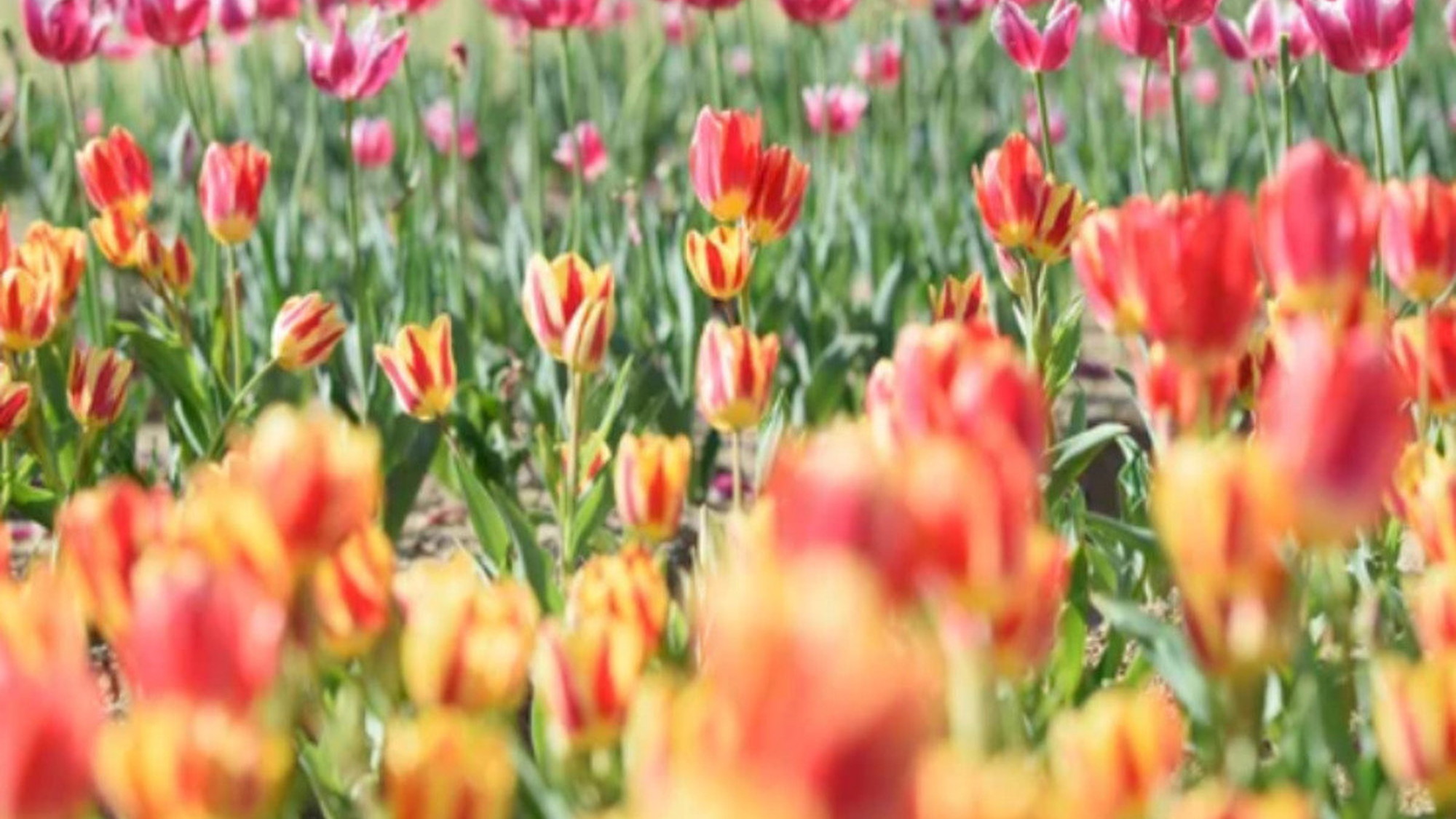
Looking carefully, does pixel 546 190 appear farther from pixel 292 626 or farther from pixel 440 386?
pixel 292 626

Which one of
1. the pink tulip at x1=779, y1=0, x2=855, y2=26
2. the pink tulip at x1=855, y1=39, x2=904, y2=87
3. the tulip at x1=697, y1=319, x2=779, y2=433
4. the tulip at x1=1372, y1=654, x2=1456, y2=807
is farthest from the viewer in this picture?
the pink tulip at x1=855, y1=39, x2=904, y2=87

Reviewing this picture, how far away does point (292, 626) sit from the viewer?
1163 mm

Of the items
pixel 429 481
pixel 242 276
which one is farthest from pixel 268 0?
pixel 429 481

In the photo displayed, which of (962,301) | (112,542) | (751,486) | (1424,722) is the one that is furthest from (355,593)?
(751,486)

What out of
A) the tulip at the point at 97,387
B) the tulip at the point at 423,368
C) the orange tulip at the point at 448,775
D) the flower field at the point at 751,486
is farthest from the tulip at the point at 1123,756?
the tulip at the point at 97,387

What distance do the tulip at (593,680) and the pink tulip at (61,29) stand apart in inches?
78.6

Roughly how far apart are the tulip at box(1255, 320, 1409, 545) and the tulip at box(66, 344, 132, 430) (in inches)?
67.4

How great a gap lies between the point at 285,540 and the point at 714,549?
0.94 metres

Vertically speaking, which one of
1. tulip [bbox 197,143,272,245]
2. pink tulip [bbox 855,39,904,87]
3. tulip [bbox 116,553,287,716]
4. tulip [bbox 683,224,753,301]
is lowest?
pink tulip [bbox 855,39,904,87]

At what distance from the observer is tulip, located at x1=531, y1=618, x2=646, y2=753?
122 cm

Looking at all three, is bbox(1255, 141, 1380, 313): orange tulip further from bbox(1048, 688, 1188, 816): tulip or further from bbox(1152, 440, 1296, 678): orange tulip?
bbox(1048, 688, 1188, 816): tulip

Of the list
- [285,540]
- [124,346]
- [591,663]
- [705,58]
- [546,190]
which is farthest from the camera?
[705,58]

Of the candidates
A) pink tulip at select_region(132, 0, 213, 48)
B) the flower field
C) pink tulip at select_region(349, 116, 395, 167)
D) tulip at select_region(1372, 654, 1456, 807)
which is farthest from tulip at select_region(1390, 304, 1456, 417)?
pink tulip at select_region(349, 116, 395, 167)

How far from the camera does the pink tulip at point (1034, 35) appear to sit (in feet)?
8.63
